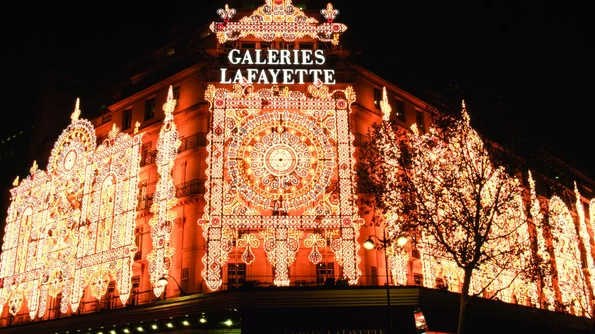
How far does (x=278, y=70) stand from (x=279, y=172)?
5.97 metres

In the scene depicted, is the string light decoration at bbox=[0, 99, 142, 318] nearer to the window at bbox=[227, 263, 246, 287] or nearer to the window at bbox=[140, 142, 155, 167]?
the window at bbox=[140, 142, 155, 167]

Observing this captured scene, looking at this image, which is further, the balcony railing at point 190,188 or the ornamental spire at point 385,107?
the ornamental spire at point 385,107

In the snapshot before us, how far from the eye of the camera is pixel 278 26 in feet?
108

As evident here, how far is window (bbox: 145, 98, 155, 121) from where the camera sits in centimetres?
3681

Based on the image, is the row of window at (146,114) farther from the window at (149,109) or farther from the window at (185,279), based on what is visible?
the window at (185,279)

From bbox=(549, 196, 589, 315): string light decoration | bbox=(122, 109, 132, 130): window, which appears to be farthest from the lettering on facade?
bbox=(549, 196, 589, 315): string light decoration

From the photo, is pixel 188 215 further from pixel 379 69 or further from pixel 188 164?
pixel 379 69

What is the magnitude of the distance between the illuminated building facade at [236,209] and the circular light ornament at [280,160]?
0.23ft

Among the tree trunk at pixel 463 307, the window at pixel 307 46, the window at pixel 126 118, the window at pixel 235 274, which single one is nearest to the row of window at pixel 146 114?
the window at pixel 126 118

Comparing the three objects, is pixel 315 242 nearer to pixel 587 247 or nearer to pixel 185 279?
pixel 185 279

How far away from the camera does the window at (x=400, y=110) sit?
121 ft

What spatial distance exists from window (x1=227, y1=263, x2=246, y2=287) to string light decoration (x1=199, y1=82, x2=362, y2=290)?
156 centimetres

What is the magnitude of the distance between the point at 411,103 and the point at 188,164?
14708 millimetres

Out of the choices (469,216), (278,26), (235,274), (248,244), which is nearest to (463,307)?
(469,216)
